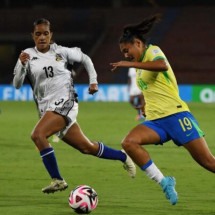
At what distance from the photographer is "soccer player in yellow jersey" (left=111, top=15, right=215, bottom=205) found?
7.88 metres

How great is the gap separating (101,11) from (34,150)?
87.1 ft

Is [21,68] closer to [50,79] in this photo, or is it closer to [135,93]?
[50,79]

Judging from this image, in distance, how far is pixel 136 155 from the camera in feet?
25.9

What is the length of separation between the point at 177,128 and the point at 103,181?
2.56 m

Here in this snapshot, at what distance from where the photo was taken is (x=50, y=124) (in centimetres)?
913

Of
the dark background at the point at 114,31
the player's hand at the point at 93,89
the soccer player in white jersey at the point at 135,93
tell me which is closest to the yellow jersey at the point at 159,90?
the player's hand at the point at 93,89

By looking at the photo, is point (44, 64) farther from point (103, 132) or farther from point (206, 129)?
point (206, 129)

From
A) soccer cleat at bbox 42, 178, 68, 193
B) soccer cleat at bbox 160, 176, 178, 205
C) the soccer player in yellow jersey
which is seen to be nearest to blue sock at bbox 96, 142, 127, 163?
soccer cleat at bbox 42, 178, 68, 193

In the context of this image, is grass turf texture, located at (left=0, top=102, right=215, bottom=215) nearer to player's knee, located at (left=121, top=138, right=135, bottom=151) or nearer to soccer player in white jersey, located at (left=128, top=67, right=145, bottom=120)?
player's knee, located at (left=121, top=138, right=135, bottom=151)

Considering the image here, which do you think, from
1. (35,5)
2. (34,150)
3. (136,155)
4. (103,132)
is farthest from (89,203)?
(35,5)

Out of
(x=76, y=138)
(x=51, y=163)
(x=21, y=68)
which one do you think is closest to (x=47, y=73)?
(x=21, y=68)

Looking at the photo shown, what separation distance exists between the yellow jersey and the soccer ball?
1.01 metres

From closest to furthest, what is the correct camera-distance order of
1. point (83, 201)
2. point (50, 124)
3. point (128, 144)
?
point (83, 201), point (128, 144), point (50, 124)

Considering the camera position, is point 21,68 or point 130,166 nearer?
point 21,68
